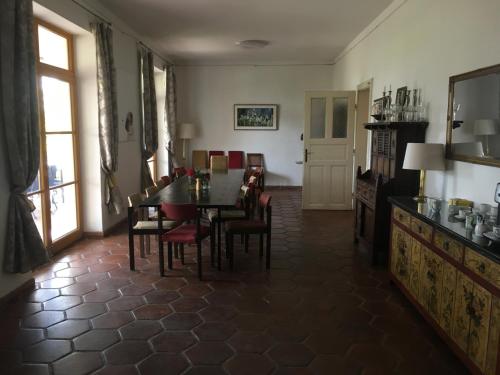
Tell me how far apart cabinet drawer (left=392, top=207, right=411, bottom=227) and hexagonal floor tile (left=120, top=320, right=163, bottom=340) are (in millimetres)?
2207

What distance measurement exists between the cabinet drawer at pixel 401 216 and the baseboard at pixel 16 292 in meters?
3.46

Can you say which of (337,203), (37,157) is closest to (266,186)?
(337,203)

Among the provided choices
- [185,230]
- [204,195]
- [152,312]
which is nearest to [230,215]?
[204,195]

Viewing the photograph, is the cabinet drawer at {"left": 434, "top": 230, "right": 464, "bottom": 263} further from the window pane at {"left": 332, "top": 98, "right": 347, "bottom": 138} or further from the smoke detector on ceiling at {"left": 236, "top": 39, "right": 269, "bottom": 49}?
the smoke detector on ceiling at {"left": 236, "top": 39, "right": 269, "bottom": 49}

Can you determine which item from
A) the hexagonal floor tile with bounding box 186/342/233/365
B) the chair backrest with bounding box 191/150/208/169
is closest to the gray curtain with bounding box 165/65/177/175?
the chair backrest with bounding box 191/150/208/169

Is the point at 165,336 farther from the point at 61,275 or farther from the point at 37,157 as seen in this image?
the point at 37,157

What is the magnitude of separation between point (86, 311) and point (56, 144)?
246 centimetres

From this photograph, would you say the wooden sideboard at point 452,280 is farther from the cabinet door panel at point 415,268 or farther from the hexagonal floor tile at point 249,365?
the hexagonal floor tile at point 249,365

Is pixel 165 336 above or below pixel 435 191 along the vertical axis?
below

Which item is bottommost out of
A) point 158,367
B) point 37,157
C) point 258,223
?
point 158,367

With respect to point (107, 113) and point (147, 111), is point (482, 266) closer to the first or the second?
point (107, 113)

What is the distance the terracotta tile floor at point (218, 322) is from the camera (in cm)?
257

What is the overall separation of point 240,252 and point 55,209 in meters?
2.32

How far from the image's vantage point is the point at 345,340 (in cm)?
287
